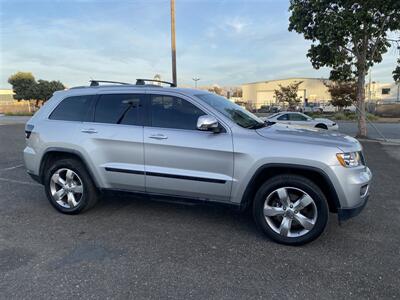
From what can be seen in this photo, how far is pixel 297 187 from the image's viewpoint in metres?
3.62

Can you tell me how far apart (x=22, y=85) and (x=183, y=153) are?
60120 millimetres

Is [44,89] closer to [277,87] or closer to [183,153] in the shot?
[277,87]

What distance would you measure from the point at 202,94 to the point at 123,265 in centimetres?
235

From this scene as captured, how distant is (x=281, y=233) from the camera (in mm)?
3699

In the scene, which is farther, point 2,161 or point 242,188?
point 2,161

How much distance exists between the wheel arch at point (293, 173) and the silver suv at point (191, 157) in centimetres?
1

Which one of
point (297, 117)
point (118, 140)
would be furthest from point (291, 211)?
point (297, 117)

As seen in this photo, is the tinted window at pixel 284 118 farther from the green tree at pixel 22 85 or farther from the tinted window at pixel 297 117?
the green tree at pixel 22 85

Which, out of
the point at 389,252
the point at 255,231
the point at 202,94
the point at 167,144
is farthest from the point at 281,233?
the point at 202,94

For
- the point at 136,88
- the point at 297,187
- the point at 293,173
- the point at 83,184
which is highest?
the point at 136,88

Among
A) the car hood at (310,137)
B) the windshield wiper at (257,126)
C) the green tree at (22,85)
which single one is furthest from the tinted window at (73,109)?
the green tree at (22,85)

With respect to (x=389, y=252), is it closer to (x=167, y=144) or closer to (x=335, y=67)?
(x=167, y=144)

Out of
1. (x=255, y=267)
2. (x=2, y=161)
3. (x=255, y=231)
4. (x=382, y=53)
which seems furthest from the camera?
(x=382, y=53)

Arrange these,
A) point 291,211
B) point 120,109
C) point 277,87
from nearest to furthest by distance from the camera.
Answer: point 291,211 → point 120,109 → point 277,87
